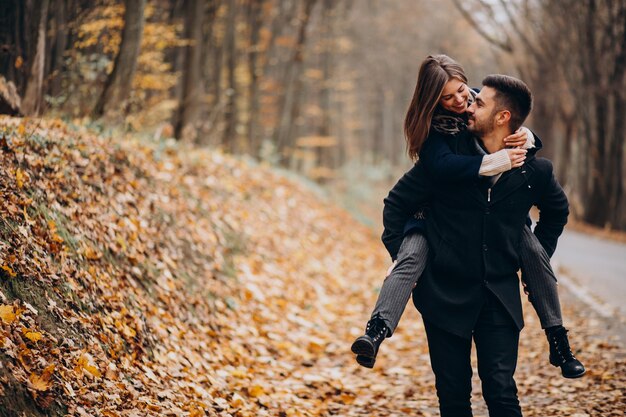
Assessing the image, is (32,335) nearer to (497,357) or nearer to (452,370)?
(452,370)

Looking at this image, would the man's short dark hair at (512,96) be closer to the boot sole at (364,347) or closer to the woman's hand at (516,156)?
the woman's hand at (516,156)

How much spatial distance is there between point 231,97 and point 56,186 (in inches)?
420

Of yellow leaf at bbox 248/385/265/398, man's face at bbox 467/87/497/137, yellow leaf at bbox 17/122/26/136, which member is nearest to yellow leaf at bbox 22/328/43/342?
yellow leaf at bbox 248/385/265/398

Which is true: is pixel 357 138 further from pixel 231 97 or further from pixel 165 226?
pixel 165 226

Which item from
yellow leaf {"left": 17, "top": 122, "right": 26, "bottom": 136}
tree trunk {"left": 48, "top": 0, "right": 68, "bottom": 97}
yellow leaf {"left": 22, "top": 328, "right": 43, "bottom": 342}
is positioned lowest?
yellow leaf {"left": 22, "top": 328, "right": 43, "bottom": 342}

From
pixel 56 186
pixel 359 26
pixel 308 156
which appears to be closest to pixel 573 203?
pixel 308 156

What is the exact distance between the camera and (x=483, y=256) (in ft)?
11.8

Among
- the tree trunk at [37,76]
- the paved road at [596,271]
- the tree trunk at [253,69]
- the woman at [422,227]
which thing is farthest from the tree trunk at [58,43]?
the tree trunk at [253,69]

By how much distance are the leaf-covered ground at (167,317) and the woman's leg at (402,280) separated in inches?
67.2

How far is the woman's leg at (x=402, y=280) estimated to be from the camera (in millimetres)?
3701

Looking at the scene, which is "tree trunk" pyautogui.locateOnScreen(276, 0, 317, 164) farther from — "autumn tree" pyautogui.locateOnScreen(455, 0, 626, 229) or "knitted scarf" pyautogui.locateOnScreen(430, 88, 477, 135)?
"knitted scarf" pyautogui.locateOnScreen(430, 88, 477, 135)

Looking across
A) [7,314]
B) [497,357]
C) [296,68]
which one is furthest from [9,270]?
[296,68]

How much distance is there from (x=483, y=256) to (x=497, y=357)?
0.58 m

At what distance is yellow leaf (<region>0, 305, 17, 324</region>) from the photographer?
3.89 m
